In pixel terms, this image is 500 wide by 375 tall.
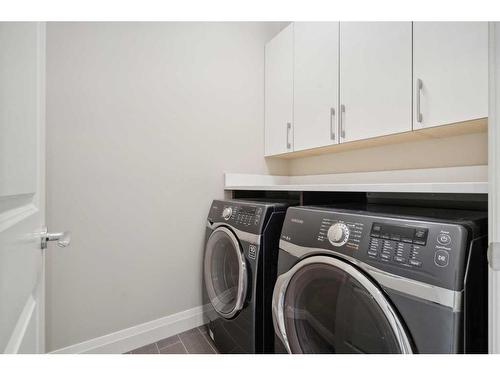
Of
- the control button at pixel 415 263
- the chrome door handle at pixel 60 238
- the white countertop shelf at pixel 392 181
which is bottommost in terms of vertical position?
the control button at pixel 415 263

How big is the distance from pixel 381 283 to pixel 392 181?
3.40 ft

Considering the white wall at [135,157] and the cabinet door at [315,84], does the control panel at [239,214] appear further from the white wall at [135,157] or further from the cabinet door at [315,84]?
the cabinet door at [315,84]

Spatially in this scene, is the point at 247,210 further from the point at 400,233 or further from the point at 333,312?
the point at 400,233

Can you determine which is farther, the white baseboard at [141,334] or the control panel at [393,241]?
the white baseboard at [141,334]

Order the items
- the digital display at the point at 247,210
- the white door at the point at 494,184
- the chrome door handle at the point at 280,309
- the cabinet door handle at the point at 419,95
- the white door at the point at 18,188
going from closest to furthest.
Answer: the white door at the point at 18,188
the white door at the point at 494,184
the chrome door handle at the point at 280,309
the cabinet door handle at the point at 419,95
the digital display at the point at 247,210

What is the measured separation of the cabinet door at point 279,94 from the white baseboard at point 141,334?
4.39 ft

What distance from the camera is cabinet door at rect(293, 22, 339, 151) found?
1538mm

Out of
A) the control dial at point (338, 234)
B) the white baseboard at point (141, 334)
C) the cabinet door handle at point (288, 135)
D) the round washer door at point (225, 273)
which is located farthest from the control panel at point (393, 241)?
the white baseboard at point (141, 334)

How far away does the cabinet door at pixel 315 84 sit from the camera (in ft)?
5.05

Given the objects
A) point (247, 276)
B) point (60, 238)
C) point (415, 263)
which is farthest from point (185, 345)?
point (415, 263)

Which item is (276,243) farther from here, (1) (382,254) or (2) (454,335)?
(2) (454,335)

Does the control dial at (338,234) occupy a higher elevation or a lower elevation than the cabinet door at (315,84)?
lower

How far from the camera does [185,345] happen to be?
1.53 metres
